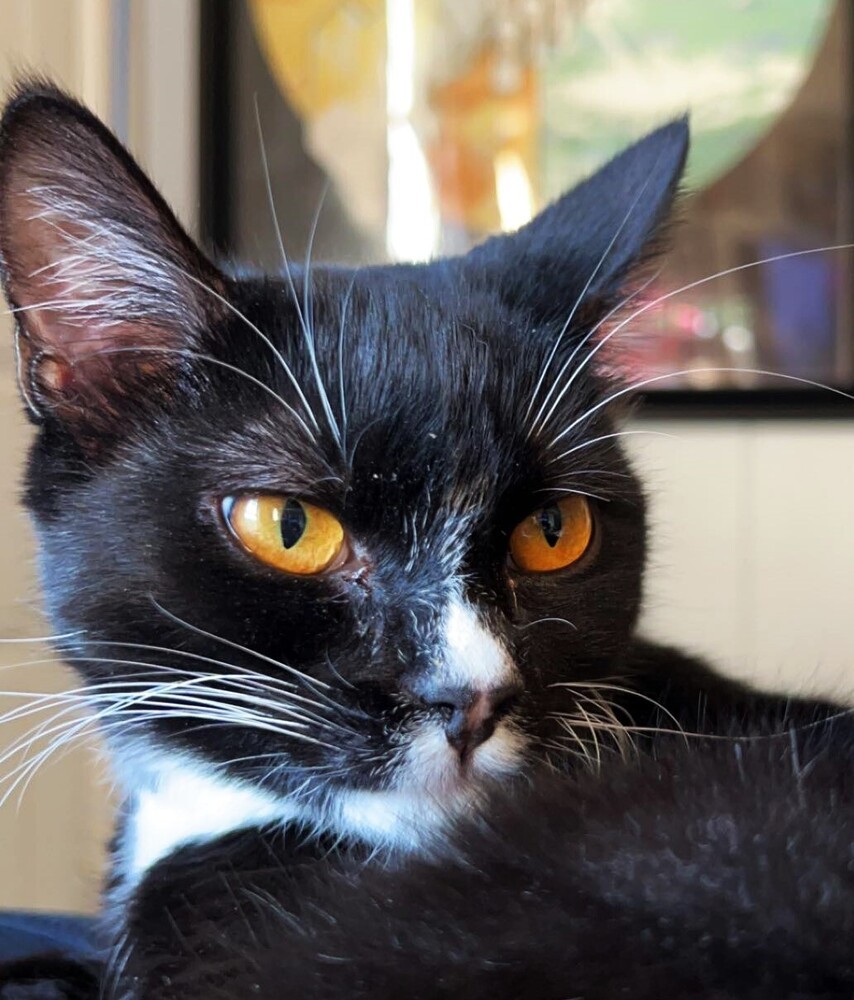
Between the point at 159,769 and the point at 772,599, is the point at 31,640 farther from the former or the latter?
the point at 772,599

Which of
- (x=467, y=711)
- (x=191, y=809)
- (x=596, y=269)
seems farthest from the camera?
(x=596, y=269)

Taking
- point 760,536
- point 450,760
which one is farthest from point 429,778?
point 760,536

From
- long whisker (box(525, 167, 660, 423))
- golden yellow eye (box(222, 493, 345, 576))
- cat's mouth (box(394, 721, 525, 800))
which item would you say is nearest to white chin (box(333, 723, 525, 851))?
cat's mouth (box(394, 721, 525, 800))

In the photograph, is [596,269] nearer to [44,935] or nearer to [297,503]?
[297,503]

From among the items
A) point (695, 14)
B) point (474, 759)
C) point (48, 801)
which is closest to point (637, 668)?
point (474, 759)

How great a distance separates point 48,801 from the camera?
1597 millimetres

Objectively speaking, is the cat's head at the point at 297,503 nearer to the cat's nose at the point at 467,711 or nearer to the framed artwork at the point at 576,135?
the cat's nose at the point at 467,711

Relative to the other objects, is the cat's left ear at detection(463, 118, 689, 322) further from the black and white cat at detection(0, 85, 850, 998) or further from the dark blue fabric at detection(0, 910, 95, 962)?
the dark blue fabric at detection(0, 910, 95, 962)

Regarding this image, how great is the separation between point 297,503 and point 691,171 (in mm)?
1250

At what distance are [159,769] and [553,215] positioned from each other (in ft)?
1.93

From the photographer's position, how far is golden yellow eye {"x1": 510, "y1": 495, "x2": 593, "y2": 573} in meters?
0.71

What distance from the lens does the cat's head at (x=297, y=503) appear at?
61cm

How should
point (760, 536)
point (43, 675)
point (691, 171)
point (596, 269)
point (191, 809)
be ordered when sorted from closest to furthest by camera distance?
point (191, 809), point (596, 269), point (43, 675), point (691, 171), point (760, 536)

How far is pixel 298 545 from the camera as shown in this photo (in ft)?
2.13
